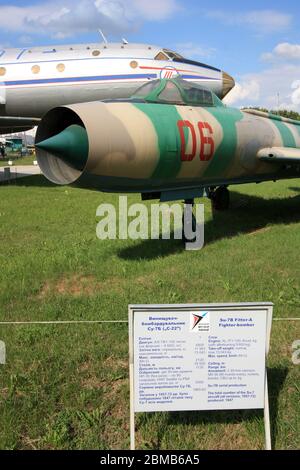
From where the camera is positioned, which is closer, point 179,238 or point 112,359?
point 112,359

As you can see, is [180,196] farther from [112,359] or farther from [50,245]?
[112,359]

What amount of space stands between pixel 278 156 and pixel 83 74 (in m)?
10.6

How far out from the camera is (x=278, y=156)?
891cm

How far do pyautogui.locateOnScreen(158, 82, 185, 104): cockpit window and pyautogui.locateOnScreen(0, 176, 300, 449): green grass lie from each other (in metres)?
2.70

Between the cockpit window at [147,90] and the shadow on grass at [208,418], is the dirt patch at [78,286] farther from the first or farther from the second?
the cockpit window at [147,90]

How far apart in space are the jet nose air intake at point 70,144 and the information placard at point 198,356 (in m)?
3.19

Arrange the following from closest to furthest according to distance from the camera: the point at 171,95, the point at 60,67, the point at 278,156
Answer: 1. the point at 171,95
2. the point at 278,156
3. the point at 60,67

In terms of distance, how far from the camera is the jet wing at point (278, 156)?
8914mm

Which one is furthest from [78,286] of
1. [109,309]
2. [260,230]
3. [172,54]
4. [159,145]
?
[172,54]

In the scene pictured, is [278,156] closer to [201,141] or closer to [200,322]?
[201,141]

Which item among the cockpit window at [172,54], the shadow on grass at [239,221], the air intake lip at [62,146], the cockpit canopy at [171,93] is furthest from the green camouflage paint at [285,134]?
the cockpit window at [172,54]

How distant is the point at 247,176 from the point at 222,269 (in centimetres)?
306
